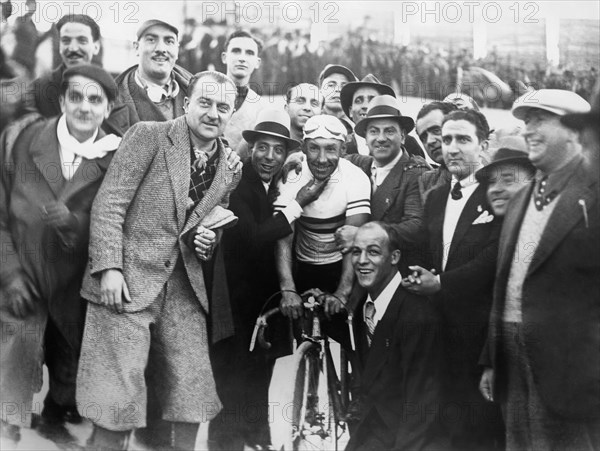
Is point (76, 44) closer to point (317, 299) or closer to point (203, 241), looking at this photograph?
point (203, 241)

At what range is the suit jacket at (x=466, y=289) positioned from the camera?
568cm

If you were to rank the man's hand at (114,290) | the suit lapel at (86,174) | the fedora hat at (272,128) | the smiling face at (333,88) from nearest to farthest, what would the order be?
1. the man's hand at (114,290)
2. the suit lapel at (86,174)
3. the fedora hat at (272,128)
4. the smiling face at (333,88)

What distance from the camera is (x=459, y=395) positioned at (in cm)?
570

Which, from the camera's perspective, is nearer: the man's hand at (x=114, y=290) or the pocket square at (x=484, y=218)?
the man's hand at (x=114, y=290)

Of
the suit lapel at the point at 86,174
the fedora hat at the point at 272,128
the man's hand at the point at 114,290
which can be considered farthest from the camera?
the fedora hat at the point at 272,128

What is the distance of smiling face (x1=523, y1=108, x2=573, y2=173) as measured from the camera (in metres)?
5.69

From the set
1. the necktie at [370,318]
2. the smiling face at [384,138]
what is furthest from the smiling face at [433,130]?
the necktie at [370,318]

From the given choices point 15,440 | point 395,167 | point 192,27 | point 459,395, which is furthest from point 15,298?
point 459,395

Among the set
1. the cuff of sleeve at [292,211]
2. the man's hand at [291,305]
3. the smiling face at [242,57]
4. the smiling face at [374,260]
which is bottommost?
the man's hand at [291,305]

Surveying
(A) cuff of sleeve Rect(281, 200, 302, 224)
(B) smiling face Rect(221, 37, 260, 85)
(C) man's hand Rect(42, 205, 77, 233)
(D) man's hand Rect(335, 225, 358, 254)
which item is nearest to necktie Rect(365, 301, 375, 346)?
(D) man's hand Rect(335, 225, 358, 254)

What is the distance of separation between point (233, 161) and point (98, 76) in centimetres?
113

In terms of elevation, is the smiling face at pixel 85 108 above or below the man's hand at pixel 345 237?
above

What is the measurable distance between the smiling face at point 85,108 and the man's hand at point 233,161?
904mm

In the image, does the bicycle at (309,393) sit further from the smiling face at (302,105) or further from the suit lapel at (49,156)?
the suit lapel at (49,156)
